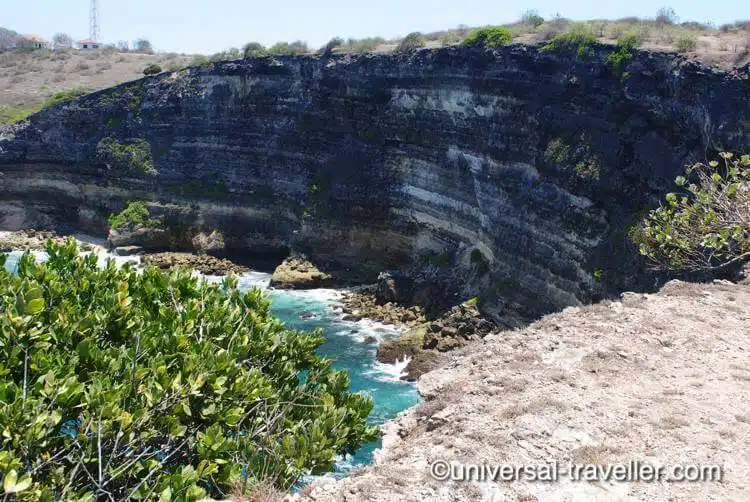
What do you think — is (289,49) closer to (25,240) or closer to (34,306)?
(25,240)

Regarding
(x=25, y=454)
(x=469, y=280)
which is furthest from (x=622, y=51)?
(x=25, y=454)

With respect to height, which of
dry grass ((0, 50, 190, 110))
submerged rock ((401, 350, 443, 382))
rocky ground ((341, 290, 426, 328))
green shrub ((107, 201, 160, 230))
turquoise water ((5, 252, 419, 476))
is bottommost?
turquoise water ((5, 252, 419, 476))

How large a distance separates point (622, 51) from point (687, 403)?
27741 millimetres

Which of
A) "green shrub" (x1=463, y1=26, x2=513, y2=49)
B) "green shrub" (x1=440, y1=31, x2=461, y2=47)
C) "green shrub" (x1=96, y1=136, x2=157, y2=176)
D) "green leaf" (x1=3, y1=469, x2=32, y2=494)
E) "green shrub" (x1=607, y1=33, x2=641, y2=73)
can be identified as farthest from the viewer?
"green shrub" (x1=96, y1=136, x2=157, y2=176)

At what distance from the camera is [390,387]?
111ft

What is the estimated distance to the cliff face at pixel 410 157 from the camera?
3388 centimetres

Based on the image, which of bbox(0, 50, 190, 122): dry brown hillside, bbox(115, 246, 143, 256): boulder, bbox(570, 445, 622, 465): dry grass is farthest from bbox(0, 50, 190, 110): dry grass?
bbox(570, 445, 622, 465): dry grass

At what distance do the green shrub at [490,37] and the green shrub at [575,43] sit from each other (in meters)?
4.03

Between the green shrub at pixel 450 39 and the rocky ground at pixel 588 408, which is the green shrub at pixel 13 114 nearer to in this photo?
the green shrub at pixel 450 39

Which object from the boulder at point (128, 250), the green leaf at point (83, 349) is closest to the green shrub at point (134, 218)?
the boulder at point (128, 250)

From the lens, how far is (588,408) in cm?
1243

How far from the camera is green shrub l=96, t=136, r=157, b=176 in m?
63.5

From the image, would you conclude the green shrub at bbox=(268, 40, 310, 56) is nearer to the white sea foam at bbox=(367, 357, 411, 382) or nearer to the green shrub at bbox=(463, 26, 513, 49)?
the green shrub at bbox=(463, 26, 513, 49)

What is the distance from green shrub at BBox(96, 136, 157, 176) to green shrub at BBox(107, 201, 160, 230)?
3.56 meters
